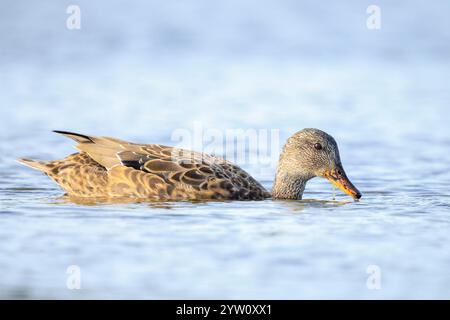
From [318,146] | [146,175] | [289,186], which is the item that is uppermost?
[318,146]

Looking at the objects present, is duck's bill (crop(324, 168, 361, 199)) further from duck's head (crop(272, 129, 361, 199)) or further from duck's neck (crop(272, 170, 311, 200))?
duck's neck (crop(272, 170, 311, 200))

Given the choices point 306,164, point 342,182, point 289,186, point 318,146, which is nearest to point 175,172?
point 289,186

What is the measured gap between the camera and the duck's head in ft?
38.7

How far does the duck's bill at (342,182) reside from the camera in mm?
11602

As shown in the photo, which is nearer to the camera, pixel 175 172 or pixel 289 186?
pixel 175 172

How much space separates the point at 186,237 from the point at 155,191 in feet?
6.66

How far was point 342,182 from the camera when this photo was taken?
11.7m

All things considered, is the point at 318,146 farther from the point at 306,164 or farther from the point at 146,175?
the point at 146,175

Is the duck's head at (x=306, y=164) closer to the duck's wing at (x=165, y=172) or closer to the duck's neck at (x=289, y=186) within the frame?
the duck's neck at (x=289, y=186)

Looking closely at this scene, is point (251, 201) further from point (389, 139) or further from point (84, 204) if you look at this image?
point (389, 139)

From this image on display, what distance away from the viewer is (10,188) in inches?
482

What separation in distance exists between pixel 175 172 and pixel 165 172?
111 mm

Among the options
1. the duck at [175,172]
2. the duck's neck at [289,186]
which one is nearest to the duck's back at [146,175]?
the duck at [175,172]

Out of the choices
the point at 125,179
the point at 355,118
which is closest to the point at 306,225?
the point at 125,179
